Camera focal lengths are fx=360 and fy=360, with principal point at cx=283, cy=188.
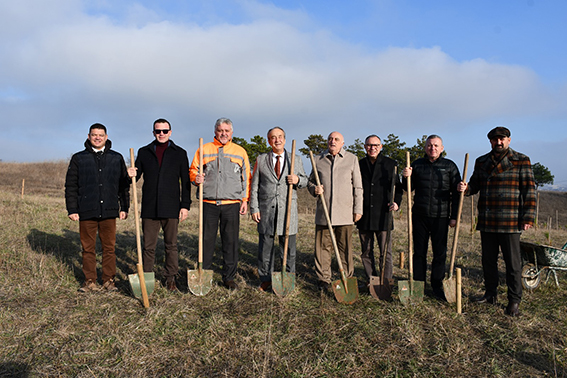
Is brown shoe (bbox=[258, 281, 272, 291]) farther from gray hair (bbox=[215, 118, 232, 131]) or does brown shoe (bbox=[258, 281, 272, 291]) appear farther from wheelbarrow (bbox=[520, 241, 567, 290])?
wheelbarrow (bbox=[520, 241, 567, 290])

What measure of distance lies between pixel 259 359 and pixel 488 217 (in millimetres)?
3117

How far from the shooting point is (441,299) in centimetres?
454

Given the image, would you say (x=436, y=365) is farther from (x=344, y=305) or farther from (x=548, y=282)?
(x=548, y=282)

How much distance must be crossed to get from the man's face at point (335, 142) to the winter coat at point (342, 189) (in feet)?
0.23

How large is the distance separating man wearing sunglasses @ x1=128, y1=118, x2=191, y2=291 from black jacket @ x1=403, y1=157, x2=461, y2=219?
121 inches

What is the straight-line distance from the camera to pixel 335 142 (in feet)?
15.5

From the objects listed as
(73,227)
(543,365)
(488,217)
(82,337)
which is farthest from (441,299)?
(73,227)

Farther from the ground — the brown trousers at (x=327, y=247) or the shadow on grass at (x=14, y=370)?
the brown trousers at (x=327, y=247)

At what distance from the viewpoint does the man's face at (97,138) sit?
4.52 meters

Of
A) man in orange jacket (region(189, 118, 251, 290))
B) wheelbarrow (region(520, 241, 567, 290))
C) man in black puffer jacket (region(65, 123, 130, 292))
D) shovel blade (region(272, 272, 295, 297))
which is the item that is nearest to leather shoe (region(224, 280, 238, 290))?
man in orange jacket (region(189, 118, 251, 290))

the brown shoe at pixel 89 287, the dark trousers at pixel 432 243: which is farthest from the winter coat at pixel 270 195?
the brown shoe at pixel 89 287

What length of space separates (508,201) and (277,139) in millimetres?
2844

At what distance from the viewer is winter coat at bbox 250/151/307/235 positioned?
4715mm

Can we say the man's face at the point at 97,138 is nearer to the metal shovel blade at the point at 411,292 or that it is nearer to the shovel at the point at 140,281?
the shovel at the point at 140,281
